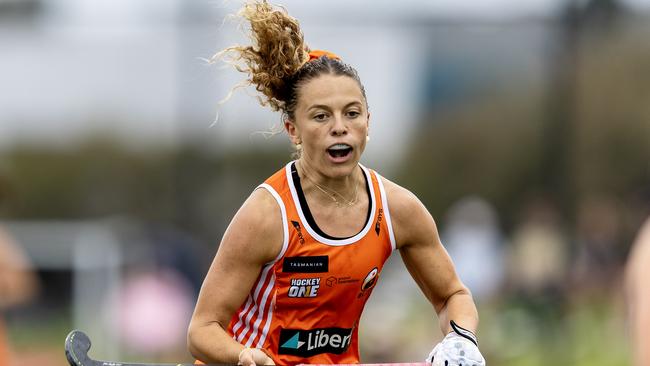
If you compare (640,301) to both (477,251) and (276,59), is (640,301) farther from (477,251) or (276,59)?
(477,251)

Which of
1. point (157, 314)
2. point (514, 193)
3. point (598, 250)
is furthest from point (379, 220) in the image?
point (514, 193)

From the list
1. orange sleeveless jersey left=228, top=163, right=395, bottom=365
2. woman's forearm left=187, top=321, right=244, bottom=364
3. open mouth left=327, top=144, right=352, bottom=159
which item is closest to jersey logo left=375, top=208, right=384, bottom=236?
orange sleeveless jersey left=228, top=163, right=395, bottom=365

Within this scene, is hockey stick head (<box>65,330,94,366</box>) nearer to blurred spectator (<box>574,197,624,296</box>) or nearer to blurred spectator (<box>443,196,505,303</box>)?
blurred spectator (<box>443,196,505,303</box>)

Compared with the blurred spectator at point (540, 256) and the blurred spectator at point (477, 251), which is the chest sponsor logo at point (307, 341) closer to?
the blurred spectator at point (477, 251)

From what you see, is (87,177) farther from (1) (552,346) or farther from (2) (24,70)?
(1) (552,346)

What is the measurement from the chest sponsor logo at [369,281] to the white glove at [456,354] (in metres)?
0.43

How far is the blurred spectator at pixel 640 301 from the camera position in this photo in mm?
3744

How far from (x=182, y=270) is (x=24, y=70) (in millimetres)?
9361

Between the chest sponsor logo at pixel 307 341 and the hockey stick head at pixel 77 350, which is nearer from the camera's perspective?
the hockey stick head at pixel 77 350

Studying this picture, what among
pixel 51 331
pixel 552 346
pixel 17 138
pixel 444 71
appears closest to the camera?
pixel 552 346

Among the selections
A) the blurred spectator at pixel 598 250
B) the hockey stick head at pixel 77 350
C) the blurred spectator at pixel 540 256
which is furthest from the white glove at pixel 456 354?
the blurred spectator at pixel 598 250

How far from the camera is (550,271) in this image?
1290 cm

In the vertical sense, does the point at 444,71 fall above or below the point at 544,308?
above

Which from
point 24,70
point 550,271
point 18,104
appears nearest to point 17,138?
point 18,104
